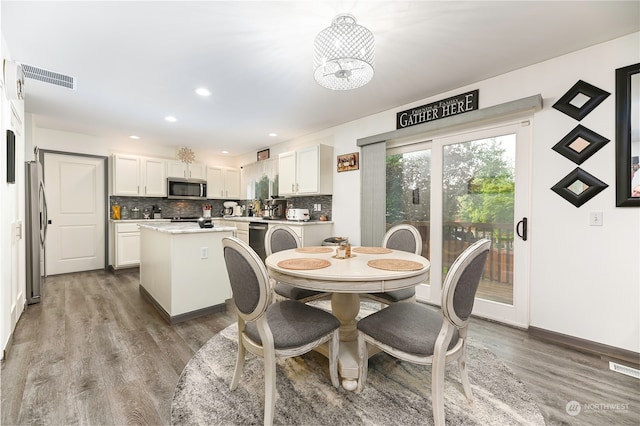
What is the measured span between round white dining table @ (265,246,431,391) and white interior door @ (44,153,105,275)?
4.64 m

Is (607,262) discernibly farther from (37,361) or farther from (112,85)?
(112,85)

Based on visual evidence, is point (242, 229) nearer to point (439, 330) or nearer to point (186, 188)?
point (186, 188)

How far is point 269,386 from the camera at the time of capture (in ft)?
4.58

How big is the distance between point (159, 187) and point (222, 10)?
4471 millimetres

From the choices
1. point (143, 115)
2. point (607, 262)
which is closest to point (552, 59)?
point (607, 262)

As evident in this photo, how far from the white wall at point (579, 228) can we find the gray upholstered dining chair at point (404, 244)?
1.04 meters

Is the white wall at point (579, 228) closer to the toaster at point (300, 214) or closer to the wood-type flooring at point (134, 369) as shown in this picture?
the wood-type flooring at point (134, 369)

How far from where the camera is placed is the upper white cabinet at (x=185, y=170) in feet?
18.1

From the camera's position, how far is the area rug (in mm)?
1472

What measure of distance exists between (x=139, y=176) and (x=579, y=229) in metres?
6.28

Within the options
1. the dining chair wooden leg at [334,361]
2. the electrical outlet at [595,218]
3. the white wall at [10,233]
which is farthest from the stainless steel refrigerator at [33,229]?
the electrical outlet at [595,218]

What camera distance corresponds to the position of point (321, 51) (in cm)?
173

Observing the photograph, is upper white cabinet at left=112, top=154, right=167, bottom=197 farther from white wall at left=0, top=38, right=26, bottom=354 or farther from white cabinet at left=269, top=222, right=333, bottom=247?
white cabinet at left=269, top=222, right=333, bottom=247

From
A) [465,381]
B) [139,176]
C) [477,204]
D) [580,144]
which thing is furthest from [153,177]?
[580,144]
